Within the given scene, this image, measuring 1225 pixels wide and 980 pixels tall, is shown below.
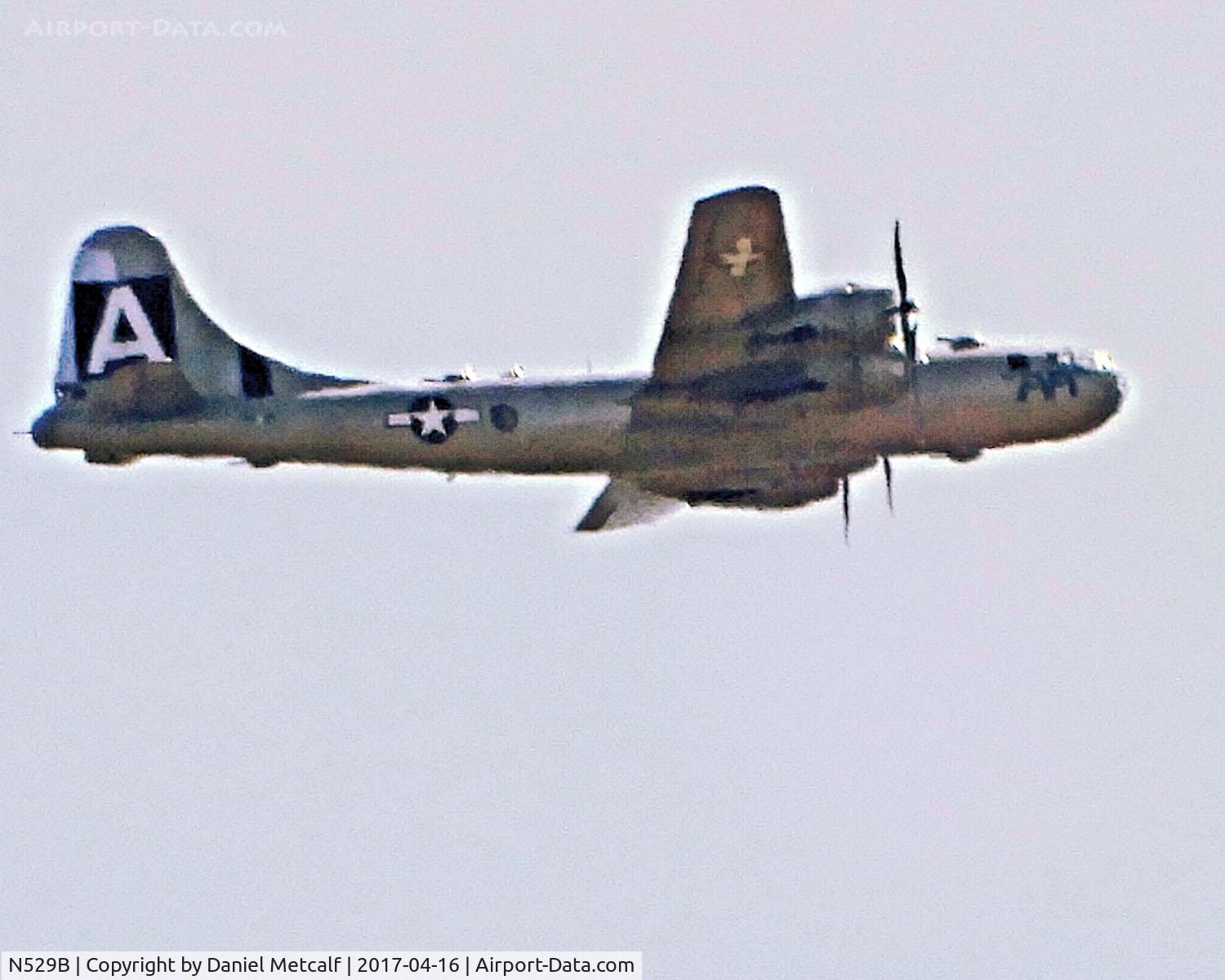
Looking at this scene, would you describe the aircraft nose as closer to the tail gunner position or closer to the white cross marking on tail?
the tail gunner position

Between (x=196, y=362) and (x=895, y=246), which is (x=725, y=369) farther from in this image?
(x=196, y=362)

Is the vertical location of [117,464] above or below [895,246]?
below

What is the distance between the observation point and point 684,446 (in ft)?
118

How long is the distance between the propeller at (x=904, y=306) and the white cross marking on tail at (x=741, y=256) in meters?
2.08

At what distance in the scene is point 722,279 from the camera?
34500 millimetres

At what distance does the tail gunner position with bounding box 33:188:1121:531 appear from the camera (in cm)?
3516

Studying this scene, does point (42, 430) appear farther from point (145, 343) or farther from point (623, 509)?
point (623, 509)

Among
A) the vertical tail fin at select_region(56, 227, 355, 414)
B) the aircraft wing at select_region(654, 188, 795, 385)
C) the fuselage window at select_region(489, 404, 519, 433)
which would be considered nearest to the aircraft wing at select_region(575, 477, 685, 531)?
the fuselage window at select_region(489, 404, 519, 433)

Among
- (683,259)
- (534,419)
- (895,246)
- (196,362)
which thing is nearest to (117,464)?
(196,362)

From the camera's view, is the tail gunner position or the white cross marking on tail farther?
the tail gunner position

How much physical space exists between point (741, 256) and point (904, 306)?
2.32 meters

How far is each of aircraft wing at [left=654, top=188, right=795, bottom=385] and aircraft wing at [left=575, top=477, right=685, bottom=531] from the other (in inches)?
108

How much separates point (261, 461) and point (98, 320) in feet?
9.19

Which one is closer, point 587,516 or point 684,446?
point 684,446
